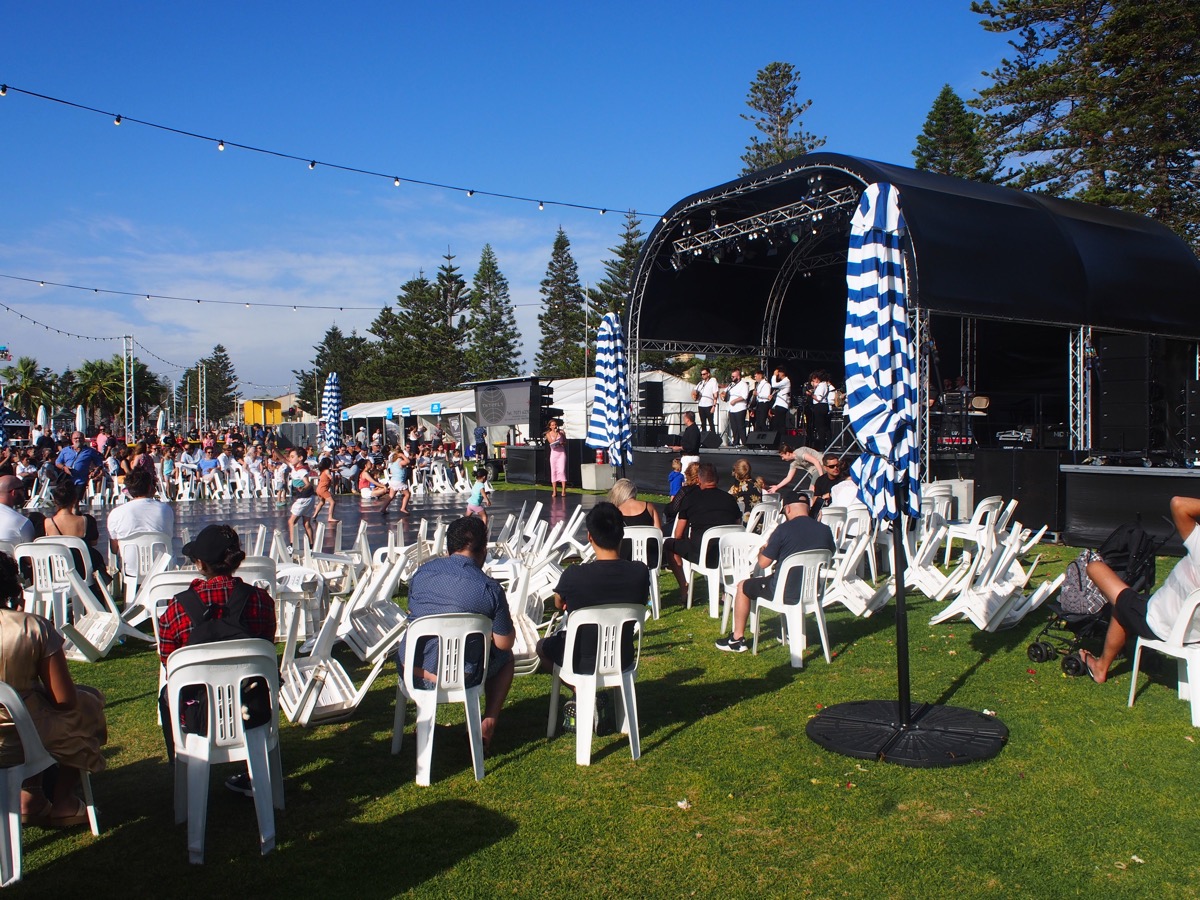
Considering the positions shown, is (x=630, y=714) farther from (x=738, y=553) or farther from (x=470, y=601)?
(x=738, y=553)

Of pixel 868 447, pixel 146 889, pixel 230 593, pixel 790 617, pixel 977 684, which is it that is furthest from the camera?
pixel 790 617

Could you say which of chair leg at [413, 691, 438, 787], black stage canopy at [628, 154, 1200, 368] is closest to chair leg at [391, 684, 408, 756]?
chair leg at [413, 691, 438, 787]

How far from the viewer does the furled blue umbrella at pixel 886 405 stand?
15.5ft

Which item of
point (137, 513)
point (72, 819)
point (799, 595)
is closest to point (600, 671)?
point (799, 595)

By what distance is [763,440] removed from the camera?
18.3 meters

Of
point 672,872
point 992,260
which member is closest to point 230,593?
point 672,872

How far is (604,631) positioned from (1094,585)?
3243mm

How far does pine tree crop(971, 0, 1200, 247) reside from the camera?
2459 centimetres

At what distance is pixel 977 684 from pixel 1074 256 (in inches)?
517

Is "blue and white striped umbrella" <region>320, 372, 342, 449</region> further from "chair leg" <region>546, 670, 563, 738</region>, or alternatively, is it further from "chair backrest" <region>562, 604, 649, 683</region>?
"chair backrest" <region>562, 604, 649, 683</region>

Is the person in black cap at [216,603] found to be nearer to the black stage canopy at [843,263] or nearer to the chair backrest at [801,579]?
the chair backrest at [801,579]

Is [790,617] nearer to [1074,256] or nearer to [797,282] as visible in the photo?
[1074,256]

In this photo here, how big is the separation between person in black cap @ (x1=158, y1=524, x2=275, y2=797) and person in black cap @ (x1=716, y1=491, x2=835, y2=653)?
11.5 ft

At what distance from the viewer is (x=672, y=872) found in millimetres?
3393
